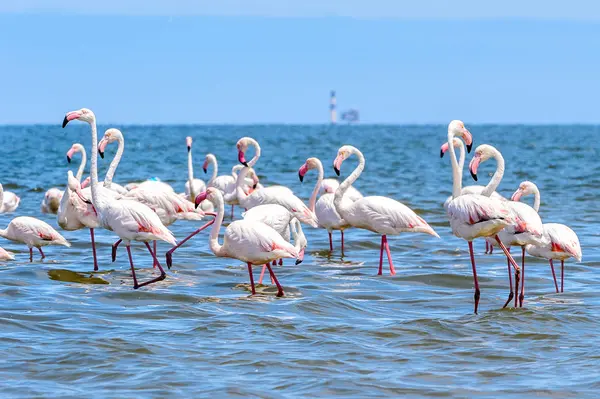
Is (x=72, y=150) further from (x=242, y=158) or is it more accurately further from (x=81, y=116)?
(x=81, y=116)

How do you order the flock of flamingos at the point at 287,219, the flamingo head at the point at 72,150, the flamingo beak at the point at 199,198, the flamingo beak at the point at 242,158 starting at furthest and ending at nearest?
the flamingo beak at the point at 242,158, the flamingo head at the point at 72,150, the flamingo beak at the point at 199,198, the flock of flamingos at the point at 287,219

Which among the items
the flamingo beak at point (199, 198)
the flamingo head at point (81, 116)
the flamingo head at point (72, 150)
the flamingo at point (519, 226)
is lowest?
the flamingo at point (519, 226)

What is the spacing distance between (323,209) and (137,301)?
11.7ft

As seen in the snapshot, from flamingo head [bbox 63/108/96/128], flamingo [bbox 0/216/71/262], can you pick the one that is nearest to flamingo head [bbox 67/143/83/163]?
flamingo [bbox 0/216/71/262]

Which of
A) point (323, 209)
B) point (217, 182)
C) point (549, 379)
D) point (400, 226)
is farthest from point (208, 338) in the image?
point (217, 182)

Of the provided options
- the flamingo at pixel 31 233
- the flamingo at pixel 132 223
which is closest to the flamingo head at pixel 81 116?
the flamingo at pixel 132 223

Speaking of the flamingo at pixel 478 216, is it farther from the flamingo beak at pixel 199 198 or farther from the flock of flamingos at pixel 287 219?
the flamingo beak at pixel 199 198

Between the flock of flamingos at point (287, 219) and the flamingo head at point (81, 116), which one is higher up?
the flamingo head at point (81, 116)

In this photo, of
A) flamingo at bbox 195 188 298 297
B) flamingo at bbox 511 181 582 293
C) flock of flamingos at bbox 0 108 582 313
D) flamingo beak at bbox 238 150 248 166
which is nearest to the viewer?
flock of flamingos at bbox 0 108 582 313

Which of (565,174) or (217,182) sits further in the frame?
(565,174)

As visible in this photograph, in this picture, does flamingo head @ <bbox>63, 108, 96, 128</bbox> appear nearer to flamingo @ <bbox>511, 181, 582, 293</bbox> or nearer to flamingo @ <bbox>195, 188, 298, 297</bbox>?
flamingo @ <bbox>195, 188, 298, 297</bbox>

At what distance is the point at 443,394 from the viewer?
578 centimetres

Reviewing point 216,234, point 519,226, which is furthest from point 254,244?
point 519,226

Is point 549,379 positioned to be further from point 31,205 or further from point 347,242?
point 31,205
